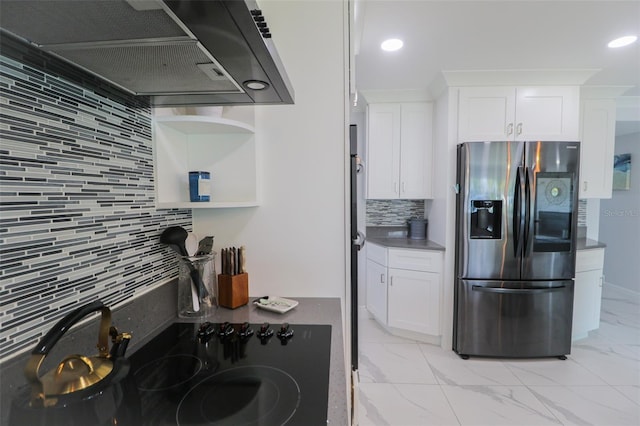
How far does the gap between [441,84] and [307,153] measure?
1.91 metres

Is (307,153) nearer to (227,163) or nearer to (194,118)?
(227,163)

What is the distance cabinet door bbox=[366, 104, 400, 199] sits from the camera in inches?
113

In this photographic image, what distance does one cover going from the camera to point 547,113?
242 centimetres

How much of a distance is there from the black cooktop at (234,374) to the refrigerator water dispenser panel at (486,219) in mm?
1824

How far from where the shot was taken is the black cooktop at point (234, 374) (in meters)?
0.59

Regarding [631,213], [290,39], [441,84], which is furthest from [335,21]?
[631,213]

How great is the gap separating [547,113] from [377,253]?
1.87 metres

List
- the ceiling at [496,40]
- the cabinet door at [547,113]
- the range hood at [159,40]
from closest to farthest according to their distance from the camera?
the range hood at [159,40] → the ceiling at [496,40] → the cabinet door at [547,113]

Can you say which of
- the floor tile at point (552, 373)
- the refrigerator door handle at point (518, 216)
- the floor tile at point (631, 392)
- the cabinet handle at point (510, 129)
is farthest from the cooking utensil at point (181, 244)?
the floor tile at point (631, 392)

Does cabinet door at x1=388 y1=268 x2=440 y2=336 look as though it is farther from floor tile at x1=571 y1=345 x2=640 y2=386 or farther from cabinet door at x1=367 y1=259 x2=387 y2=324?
floor tile at x1=571 y1=345 x2=640 y2=386

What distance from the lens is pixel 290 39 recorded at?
118cm

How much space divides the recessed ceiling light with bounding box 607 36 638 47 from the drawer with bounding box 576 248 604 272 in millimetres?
1613

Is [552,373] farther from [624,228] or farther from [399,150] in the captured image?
[624,228]

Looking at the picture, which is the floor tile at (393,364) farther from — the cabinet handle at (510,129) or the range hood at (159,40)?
the range hood at (159,40)
